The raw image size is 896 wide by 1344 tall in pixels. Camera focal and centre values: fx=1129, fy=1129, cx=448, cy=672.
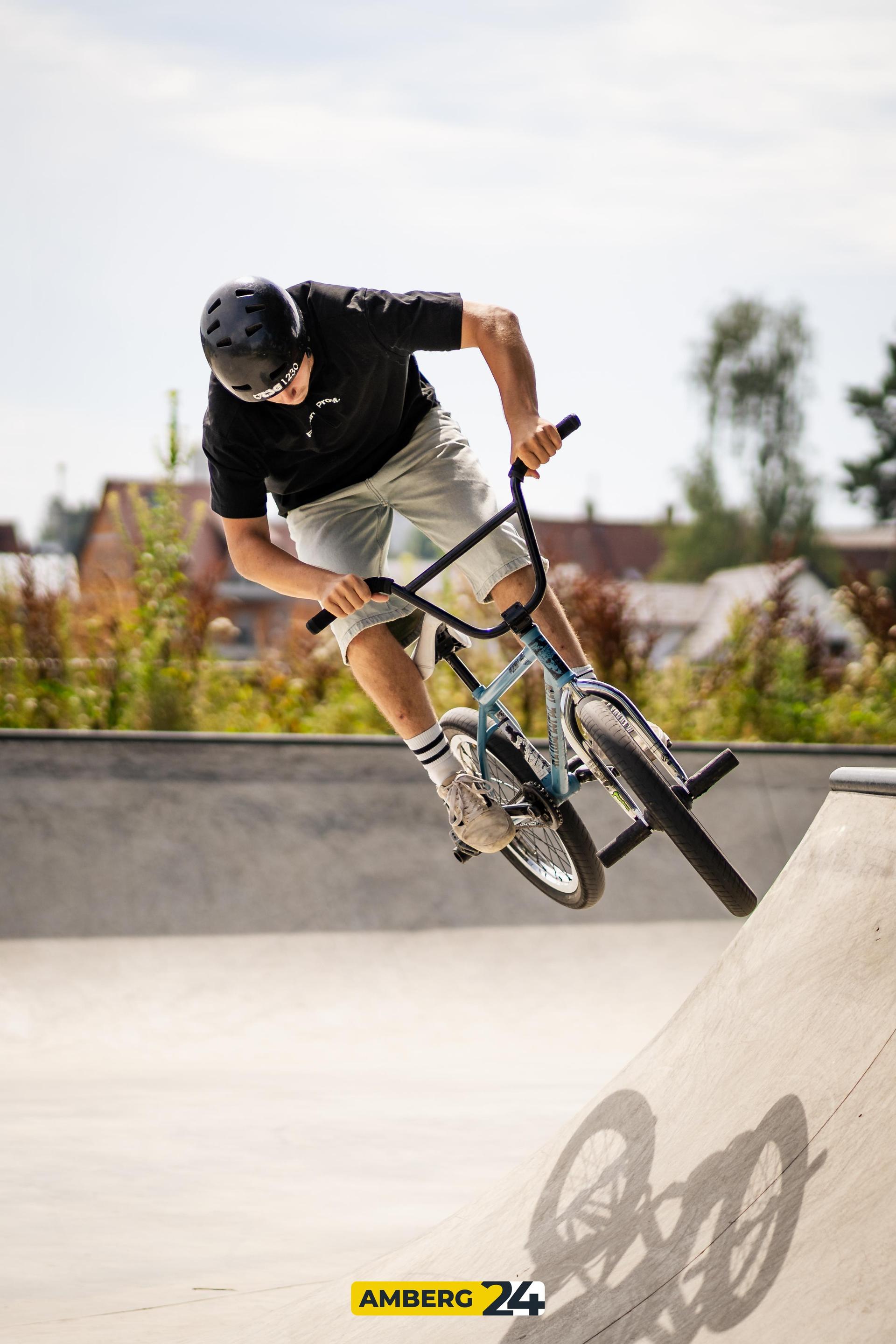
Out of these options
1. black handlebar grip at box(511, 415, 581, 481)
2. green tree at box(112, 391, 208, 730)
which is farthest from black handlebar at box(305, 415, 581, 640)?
green tree at box(112, 391, 208, 730)

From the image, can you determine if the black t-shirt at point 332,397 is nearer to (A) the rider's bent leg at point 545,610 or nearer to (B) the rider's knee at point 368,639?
(B) the rider's knee at point 368,639

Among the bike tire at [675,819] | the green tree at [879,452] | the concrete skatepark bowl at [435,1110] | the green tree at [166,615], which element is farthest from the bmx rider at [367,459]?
the green tree at [879,452]

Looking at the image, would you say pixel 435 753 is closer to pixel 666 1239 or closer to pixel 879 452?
pixel 666 1239

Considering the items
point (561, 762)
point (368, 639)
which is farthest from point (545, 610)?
point (368, 639)

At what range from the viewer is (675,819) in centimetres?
320

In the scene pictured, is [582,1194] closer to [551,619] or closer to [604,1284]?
[604,1284]

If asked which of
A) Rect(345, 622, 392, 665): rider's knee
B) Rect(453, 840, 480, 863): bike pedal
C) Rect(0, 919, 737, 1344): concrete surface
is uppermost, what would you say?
Rect(345, 622, 392, 665): rider's knee

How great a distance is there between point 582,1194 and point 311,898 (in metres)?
4.35

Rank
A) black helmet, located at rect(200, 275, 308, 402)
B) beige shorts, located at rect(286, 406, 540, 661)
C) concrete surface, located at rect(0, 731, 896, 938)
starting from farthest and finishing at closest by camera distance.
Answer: concrete surface, located at rect(0, 731, 896, 938) → beige shorts, located at rect(286, 406, 540, 661) → black helmet, located at rect(200, 275, 308, 402)

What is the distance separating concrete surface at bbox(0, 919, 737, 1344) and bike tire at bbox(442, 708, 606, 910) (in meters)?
1.18

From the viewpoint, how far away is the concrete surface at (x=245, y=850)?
6.92m

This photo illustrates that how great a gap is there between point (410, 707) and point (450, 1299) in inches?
75.0

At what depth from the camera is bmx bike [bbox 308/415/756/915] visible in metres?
3.26

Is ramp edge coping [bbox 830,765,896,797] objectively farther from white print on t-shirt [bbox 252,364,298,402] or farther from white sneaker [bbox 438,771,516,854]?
white print on t-shirt [bbox 252,364,298,402]
